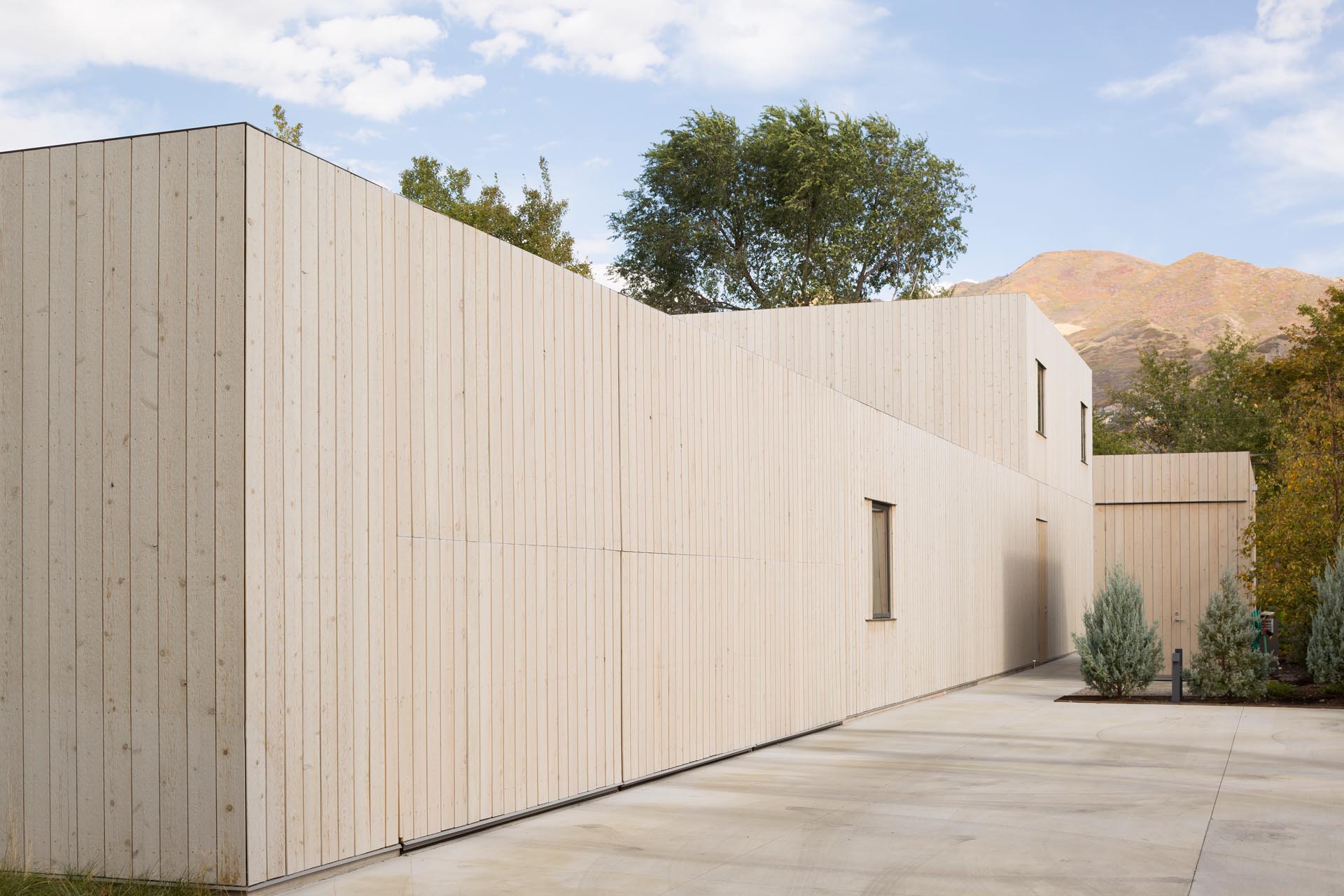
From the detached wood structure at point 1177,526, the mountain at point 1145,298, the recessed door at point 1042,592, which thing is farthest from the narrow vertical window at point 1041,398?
the mountain at point 1145,298

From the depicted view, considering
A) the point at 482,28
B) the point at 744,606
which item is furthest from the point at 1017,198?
the point at 744,606

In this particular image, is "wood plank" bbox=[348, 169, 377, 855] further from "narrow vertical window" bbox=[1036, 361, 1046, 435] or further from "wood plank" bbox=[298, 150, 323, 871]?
"narrow vertical window" bbox=[1036, 361, 1046, 435]

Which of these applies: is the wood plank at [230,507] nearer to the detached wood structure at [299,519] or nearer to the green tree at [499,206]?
the detached wood structure at [299,519]

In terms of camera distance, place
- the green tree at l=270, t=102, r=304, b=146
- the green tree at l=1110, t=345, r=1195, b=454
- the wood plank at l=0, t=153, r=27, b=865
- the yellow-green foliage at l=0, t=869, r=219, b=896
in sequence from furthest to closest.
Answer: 1. the green tree at l=1110, t=345, r=1195, b=454
2. the green tree at l=270, t=102, r=304, b=146
3. the wood plank at l=0, t=153, r=27, b=865
4. the yellow-green foliage at l=0, t=869, r=219, b=896

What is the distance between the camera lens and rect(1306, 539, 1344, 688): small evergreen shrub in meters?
14.5

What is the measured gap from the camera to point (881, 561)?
13688 millimetres

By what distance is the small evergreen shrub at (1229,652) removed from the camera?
Result: 14.7m

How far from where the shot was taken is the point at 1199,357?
96.8 metres

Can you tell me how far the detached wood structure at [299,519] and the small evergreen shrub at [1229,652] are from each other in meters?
8.40

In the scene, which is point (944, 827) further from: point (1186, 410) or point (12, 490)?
point (1186, 410)

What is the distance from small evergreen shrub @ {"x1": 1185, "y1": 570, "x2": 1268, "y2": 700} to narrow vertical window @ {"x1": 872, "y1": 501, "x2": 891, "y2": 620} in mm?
3896

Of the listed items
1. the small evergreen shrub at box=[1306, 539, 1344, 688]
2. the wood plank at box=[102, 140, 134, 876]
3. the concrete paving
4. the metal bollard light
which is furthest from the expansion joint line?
the wood plank at box=[102, 140, 134, 876]

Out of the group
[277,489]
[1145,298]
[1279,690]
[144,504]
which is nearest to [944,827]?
[277,489]

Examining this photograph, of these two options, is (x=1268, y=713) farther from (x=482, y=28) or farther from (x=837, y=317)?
(x=482, y=28)
